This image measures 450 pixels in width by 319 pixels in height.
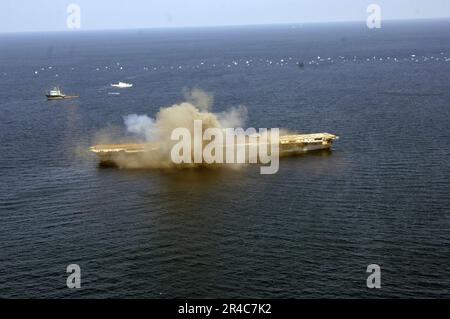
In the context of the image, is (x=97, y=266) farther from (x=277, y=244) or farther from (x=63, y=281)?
(x=277, y=244)

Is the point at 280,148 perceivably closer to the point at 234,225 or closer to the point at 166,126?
the point at 166,126

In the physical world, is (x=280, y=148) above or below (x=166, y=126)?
below

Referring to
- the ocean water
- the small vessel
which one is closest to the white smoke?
the small vessel

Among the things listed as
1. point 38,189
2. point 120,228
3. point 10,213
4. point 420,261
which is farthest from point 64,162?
point 420,261

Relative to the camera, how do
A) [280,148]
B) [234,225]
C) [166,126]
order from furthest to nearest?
[280,148] < [166,126] < [234,225]

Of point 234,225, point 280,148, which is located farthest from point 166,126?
point 234,225

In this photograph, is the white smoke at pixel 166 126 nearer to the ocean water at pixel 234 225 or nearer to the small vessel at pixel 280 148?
the small vessel at pixel 280 148

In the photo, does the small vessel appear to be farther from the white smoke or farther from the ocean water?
the ocean water
